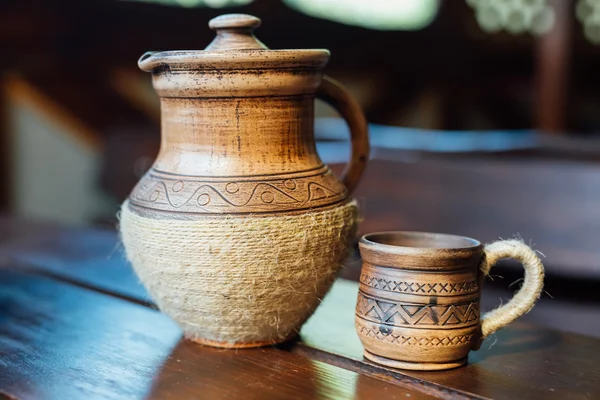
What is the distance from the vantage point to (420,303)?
69 centimetres

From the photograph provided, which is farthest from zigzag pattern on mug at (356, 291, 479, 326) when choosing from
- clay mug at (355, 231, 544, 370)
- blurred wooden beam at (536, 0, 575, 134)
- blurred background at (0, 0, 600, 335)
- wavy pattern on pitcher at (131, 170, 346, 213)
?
blurred wooden beam at (536, 0, 575, 134)

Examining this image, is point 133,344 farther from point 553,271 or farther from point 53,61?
point 53,61

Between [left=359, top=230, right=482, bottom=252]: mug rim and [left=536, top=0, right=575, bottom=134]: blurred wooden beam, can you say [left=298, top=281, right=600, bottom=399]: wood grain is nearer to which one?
[left=359, top=230, right=482, bottom=252]: mug rim

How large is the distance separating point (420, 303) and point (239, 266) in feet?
0.56

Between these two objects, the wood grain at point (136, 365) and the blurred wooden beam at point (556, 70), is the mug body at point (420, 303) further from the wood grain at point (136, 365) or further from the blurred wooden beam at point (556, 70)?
the blurred wooden beam at point (556, 70)

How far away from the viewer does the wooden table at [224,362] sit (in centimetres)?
67

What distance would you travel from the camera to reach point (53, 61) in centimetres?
232

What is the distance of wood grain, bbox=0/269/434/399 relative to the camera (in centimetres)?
67

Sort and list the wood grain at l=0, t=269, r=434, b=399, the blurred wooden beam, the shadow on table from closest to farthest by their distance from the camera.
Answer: the wood grain at l=0, t=269, r=434, b=399 < the shadow on table < the blurred wooden beam

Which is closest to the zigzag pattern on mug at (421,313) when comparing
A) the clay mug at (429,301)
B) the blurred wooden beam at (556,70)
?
the clay mug at (429,301)

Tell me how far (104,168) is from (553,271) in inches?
57.4

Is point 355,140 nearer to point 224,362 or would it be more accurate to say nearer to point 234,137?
point 234,137

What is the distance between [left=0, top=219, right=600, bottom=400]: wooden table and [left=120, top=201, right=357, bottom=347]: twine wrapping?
1.4 inches

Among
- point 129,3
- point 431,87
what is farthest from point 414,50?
point 129,3
